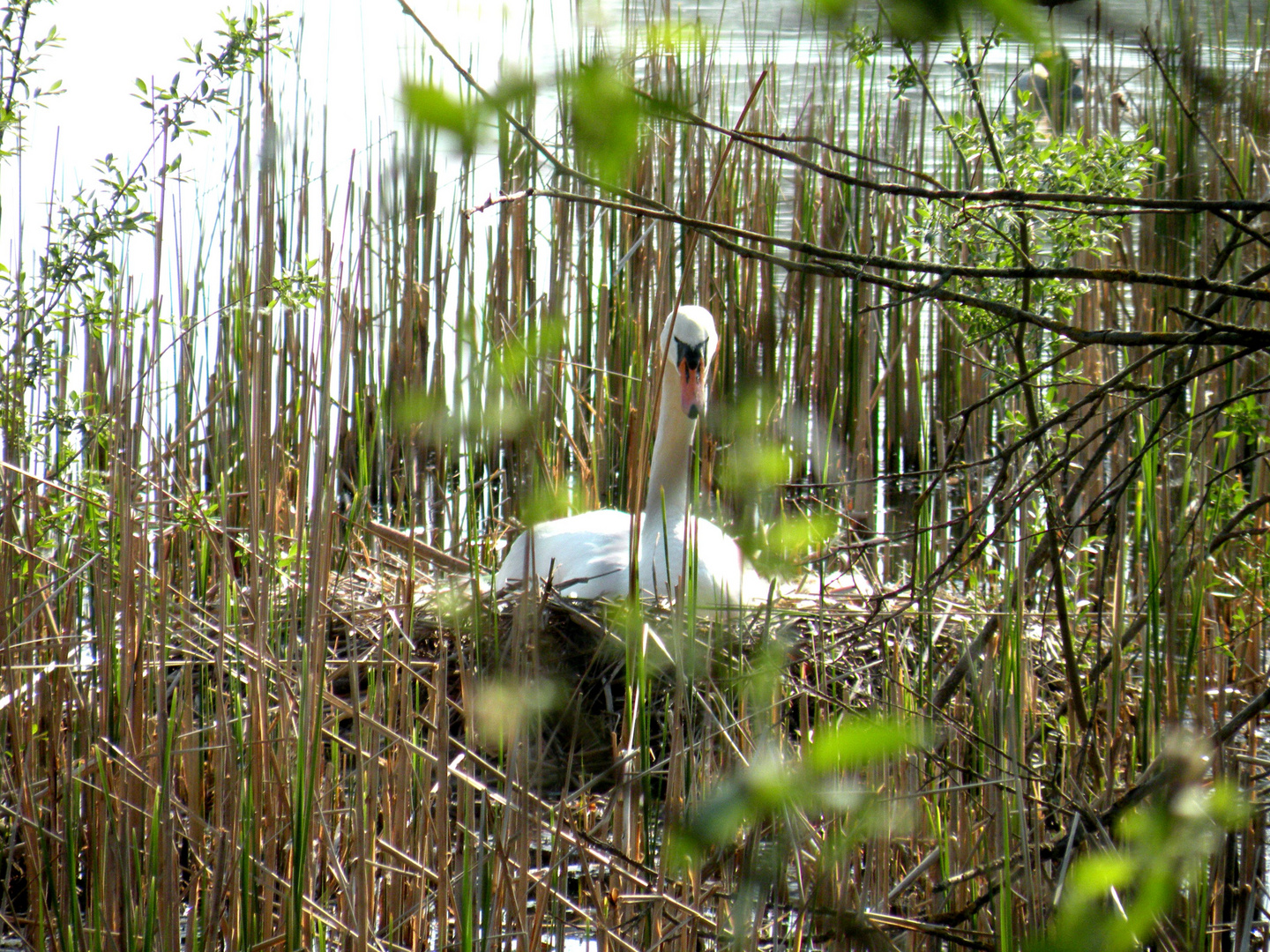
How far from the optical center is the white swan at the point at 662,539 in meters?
3.44

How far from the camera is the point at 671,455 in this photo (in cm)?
397

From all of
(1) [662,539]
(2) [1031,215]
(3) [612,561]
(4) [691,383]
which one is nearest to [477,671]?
(2) [1031,215]

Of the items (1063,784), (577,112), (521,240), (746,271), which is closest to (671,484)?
(746,271)

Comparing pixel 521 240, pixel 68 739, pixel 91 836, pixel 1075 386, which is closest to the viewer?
pixel 68 739

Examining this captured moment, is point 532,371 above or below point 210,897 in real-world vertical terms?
above

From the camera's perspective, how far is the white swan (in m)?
3.44

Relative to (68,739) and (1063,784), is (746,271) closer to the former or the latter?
(1063,784)

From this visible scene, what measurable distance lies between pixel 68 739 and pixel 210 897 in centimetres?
35

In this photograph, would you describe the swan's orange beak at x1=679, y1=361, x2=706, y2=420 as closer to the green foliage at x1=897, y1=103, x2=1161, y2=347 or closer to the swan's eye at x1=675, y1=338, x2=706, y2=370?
the swan's eye at x1=675, y1=338, x2=706, y2=370

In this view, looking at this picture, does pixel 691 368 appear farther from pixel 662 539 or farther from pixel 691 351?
pixel 662 539

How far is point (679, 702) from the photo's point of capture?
1.71 metres

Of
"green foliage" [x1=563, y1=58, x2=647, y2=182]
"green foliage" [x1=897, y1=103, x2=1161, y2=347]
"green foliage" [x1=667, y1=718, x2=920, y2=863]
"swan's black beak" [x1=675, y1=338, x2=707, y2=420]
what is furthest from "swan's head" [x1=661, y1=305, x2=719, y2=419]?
"green foliage" [x1=563, y1=58, x2=647, y2=182]

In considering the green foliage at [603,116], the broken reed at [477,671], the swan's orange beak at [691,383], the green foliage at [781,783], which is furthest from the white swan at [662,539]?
the green foliage at [603,116]

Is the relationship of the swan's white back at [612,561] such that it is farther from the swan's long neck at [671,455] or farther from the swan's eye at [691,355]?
the swan's eye at [691,355]
